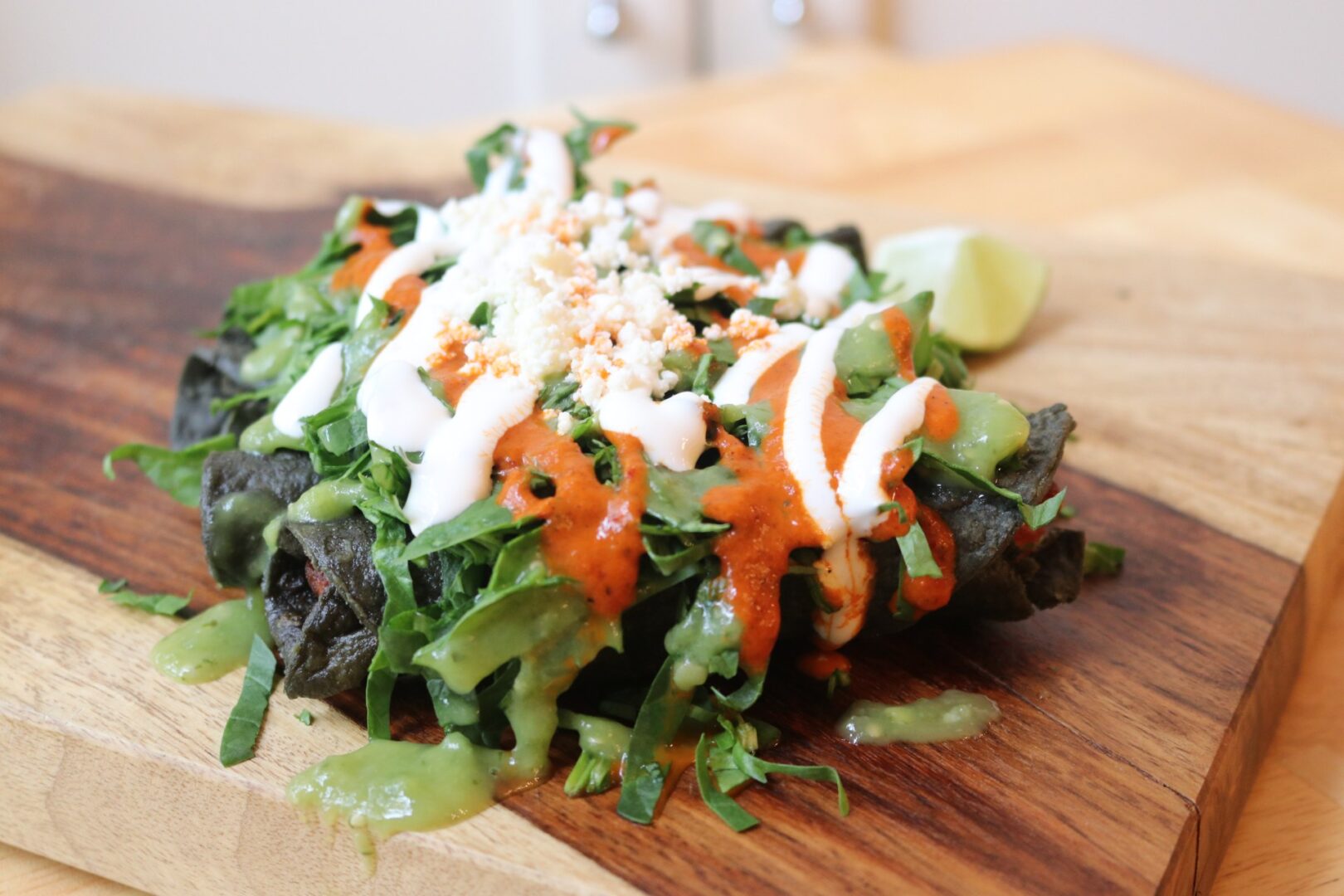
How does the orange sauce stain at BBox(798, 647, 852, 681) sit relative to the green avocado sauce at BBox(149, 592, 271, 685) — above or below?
above

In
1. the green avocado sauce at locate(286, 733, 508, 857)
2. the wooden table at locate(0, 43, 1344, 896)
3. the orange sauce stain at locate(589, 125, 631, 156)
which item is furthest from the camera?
the wooden table at locate(0, 43, 1344, 896)

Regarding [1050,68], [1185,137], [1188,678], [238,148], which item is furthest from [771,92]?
[1188,678]

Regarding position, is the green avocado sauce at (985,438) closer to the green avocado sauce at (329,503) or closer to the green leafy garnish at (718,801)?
the green leafy garnish at (718,801)

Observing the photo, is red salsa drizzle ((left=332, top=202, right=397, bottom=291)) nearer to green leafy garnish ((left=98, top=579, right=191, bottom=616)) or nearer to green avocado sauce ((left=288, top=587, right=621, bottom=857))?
green leafy garnish ((left=98, top=579, right=191, bottom=616))

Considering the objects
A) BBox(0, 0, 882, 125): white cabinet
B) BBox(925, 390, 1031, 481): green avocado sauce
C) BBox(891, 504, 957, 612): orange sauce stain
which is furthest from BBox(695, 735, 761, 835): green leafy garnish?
BBox(0, 0, 882, 125): white cabinet

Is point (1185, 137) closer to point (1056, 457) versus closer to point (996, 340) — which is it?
point (996, 340)

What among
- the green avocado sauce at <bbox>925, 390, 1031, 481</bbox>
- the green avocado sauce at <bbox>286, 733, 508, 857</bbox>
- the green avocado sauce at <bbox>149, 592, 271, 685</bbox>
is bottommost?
the green avocado sauce at <bbox>286, 733, 508, 857</bbox>

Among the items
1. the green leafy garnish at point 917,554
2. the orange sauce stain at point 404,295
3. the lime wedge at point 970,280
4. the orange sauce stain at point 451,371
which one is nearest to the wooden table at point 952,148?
the lime wedge at point 970,280

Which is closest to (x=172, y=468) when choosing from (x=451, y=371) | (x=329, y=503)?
(x=329, y=503)
